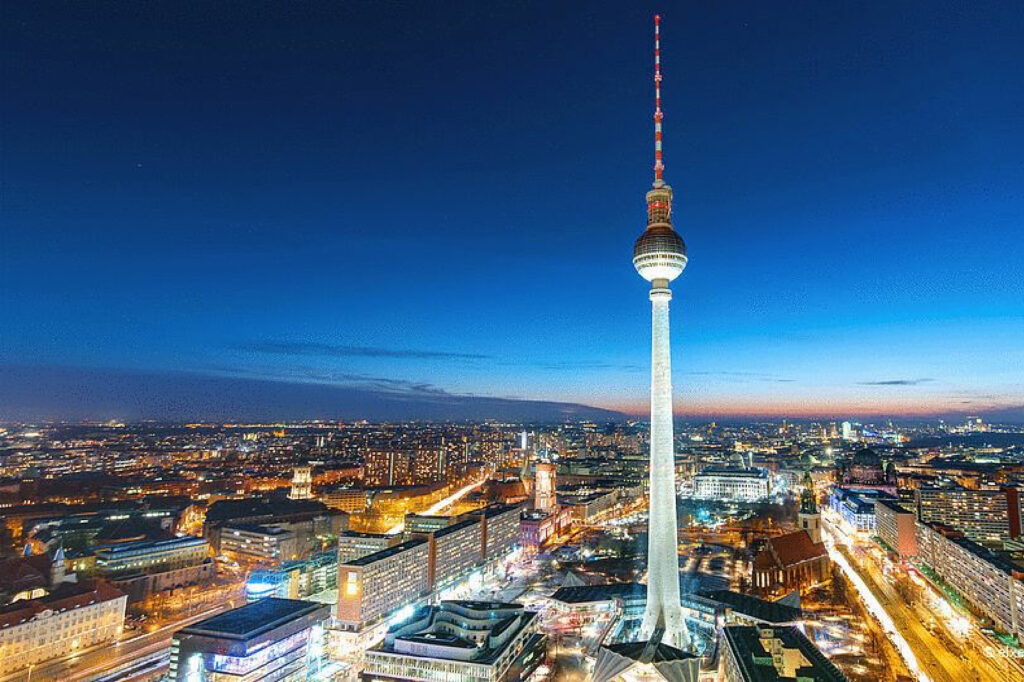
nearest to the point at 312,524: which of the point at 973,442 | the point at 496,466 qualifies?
the point at 496,466

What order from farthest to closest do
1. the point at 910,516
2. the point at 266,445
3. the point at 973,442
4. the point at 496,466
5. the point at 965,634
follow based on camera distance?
the point at 973,442, the point at 266,445, the point at 496,466, the point at 910,516, the point at 965,634

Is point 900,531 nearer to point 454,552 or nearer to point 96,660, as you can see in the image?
point 454,552

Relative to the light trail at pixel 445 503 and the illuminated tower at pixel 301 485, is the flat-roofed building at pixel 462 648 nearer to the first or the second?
the light trail at pixel 445 503

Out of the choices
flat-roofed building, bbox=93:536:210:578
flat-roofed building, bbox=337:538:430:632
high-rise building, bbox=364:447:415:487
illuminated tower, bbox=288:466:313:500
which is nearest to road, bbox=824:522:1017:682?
flat-roofed building, bbox=337:538:430:632

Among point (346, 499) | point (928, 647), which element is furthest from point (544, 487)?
point (928, 647)

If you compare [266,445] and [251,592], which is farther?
[266,445]

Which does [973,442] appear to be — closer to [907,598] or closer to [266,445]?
[907,598]

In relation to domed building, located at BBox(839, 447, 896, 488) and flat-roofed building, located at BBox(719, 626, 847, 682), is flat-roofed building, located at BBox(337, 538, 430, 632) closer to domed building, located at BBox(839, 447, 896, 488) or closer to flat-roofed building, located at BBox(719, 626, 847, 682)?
flat-roofed building, located at BBox(719, 626, 847, 682)
